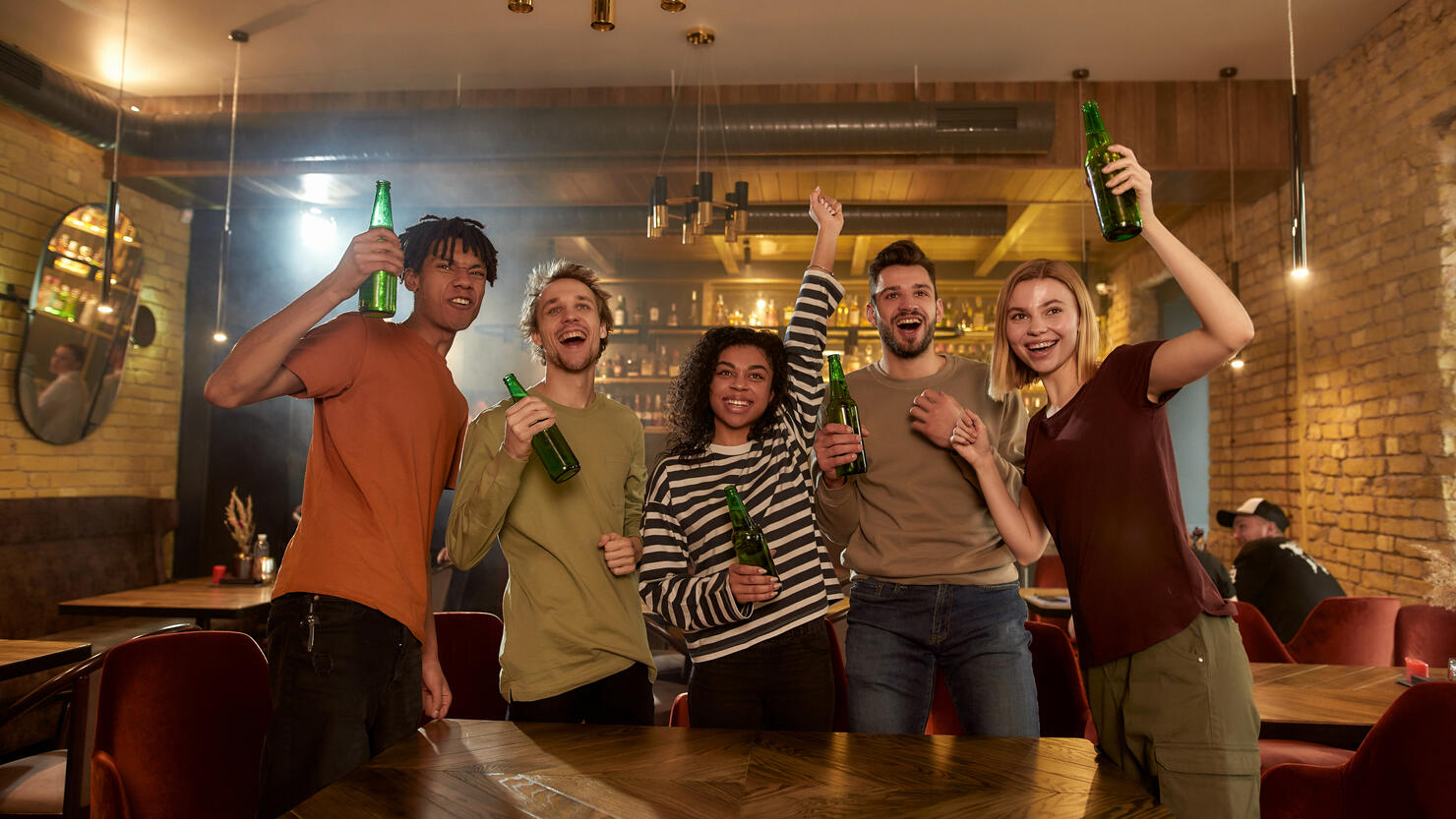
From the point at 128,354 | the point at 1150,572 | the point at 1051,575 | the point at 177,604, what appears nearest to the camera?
the point at 1150,572

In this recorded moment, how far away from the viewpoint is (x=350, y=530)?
1.64 m

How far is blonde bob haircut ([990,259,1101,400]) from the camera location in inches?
64.0

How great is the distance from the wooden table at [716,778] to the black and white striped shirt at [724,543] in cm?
33

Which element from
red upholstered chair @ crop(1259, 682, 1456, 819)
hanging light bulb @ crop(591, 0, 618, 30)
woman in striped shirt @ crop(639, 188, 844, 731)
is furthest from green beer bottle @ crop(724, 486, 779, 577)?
hanging light bulb @ crop(591, 0, 618, 30)

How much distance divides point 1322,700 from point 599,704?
1782 mm

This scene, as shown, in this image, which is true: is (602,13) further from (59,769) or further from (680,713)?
(59,769)

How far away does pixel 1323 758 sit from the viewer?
8.30 ft

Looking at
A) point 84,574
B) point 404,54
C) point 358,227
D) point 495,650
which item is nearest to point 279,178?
point 358,227

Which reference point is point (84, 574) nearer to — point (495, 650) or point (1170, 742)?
point (495, 650)

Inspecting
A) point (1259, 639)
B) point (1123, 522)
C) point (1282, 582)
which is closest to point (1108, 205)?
point (1123, 522)

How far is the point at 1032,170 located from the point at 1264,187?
1408 millimetres

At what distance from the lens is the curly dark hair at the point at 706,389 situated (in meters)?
1.95

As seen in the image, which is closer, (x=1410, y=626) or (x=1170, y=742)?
(x=1170, y=742)

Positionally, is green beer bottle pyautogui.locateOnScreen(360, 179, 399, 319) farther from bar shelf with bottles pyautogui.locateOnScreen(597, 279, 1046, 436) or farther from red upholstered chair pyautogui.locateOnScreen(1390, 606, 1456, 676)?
bar shelf with bottles pyautogui.locateOnScreen(597, 279, 1046, 436)
